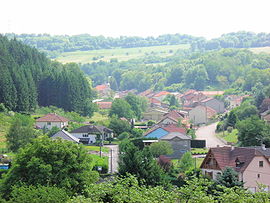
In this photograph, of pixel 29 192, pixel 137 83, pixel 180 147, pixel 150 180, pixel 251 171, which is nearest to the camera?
pixel 29 192

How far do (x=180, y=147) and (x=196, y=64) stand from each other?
10073cm

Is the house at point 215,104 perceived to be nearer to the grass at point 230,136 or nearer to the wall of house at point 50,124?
the grass at point 230,136

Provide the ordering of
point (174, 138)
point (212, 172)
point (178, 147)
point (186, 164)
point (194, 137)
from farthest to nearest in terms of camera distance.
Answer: point (194, 137), point (174, 138), point (178, 147), point (186, 164), point (212, 172)

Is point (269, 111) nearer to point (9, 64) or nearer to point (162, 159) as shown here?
point (162, 159)

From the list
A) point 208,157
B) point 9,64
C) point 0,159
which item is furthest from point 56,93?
point 208,157

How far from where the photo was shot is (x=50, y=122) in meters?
67.5

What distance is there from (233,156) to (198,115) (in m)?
47.6

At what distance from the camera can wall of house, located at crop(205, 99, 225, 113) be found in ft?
331

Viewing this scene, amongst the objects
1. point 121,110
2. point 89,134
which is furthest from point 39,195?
point 121,110

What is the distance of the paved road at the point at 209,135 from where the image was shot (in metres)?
61.3

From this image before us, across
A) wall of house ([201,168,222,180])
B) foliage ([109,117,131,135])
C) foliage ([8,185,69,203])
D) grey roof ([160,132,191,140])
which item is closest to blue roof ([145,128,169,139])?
grey roof ([160,132,191,140])

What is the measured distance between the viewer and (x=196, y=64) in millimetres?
154375

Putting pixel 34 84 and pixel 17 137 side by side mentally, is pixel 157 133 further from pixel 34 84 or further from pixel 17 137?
pixel 34 84

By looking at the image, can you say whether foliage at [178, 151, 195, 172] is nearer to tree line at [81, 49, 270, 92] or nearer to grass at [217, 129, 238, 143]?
grass at [217, 129, 238, 143]
